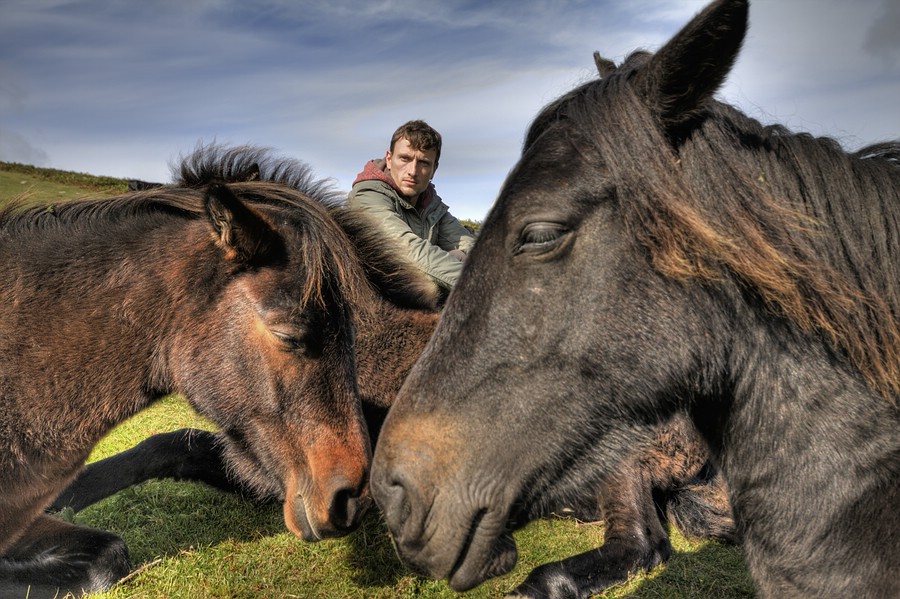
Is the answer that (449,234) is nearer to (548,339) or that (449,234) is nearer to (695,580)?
(695,580)

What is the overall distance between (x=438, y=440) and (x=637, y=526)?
3207 mm

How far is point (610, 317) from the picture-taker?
83.1 inches

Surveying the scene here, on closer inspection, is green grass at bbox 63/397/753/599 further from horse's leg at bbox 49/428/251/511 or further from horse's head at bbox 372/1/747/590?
horse's head at bbox 372/1/747/590

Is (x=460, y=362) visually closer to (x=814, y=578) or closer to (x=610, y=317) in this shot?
(x=610, y=317)

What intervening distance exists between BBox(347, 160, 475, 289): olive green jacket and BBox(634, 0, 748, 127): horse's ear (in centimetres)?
287

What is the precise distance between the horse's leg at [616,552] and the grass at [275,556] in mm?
120

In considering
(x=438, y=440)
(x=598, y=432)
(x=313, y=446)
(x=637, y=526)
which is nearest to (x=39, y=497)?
(x=313, y=446)

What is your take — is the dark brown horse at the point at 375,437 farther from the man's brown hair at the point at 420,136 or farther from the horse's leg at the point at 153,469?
the man's brown hair at the point at 420,136

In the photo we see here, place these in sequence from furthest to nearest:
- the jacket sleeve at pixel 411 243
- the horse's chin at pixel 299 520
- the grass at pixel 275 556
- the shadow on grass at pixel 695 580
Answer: the jacket sleeve at pixel 411 243 → the shadow on grass at pixel 695 580 → the grass at pixel 275 556 → the horse's chin at pixel 299 520

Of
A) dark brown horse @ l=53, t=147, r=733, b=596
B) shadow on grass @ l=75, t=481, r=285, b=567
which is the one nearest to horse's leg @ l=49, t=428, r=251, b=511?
dark brown horse @ l=53, t=147, r=733, b=596

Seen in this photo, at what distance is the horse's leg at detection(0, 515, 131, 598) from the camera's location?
13.5 ft

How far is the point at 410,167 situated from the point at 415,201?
0.44 metres

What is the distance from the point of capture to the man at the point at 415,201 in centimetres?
608

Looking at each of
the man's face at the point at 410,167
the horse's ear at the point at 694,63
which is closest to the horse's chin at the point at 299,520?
the horse's ear at the point at 694,63
